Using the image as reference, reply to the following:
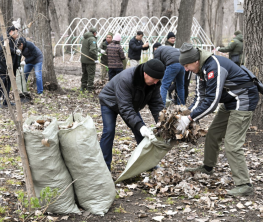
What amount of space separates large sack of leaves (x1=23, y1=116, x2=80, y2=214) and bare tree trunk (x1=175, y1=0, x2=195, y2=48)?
28.5 feet

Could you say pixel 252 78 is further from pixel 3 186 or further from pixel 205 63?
pixel 3 186

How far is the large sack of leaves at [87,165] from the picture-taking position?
315cm

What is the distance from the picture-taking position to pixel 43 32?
30.0 ft

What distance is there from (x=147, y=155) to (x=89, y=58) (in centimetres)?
646

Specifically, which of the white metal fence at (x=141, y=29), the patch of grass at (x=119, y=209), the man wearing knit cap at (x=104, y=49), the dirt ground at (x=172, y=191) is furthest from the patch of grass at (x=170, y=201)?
the white metal fence at (x=141, y=29)

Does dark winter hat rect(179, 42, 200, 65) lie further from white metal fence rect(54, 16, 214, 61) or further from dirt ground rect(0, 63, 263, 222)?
white metal fence rect(54, 16, 214, 61)

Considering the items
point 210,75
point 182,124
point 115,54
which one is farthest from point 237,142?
point 115,54

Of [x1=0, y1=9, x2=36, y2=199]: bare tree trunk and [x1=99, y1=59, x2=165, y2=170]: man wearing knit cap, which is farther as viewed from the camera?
[x1=99, y1=59, x2=165, y2=170]: man wearing knit cap

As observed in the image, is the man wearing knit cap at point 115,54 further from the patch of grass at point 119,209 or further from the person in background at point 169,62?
the patch of grass at point 119,209

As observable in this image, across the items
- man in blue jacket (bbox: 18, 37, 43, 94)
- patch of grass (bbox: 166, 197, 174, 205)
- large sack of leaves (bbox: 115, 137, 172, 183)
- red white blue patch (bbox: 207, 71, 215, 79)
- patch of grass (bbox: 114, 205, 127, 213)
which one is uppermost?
red white blue patch (bbox: 207, 71, 215, 79)

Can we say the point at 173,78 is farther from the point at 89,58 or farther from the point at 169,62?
the point at 89,58

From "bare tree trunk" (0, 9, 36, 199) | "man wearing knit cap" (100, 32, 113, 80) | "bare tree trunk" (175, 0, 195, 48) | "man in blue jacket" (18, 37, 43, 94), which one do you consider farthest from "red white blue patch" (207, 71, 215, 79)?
"bare tree trunk" (175, 0, 195, 48)

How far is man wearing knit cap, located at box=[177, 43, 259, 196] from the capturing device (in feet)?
11.7

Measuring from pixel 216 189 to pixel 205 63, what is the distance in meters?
1.54
